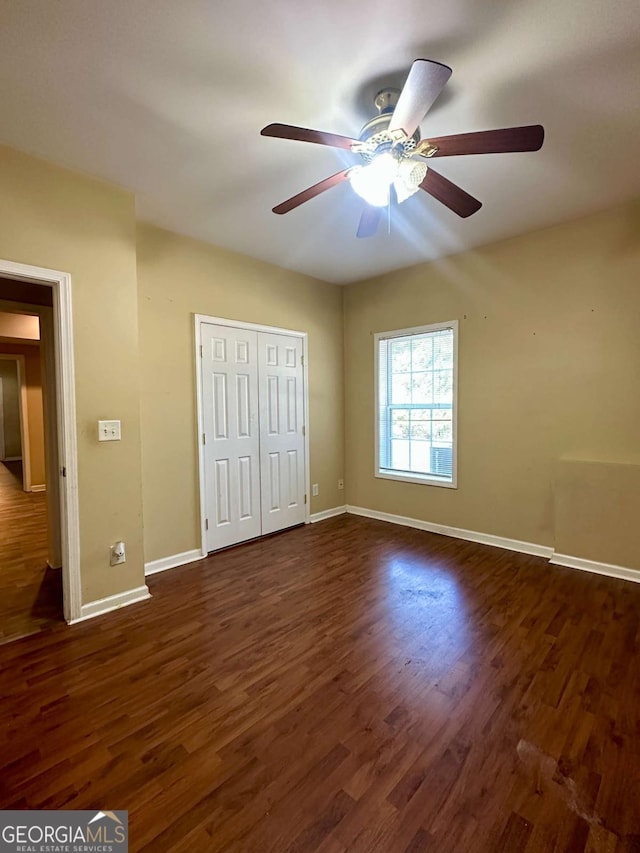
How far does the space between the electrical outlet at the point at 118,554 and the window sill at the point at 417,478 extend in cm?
275

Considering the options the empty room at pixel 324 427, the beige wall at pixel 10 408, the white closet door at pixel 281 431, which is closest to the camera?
the empty room at pixel 324 427

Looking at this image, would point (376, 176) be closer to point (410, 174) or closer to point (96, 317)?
point (410, 174)

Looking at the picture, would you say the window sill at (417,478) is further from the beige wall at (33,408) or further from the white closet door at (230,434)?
the beige wall at (33,408)

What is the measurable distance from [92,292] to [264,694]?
250cm

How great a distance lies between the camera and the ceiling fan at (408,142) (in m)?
1.44

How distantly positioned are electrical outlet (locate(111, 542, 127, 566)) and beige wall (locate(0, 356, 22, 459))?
8.43m

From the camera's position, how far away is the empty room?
141 centimetres

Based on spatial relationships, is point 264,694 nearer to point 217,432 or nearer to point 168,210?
point 217,432

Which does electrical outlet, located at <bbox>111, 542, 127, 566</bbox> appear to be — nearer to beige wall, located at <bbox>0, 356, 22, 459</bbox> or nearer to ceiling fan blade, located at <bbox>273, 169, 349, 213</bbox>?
ceiling fan blade, located at <bbox>273, 169, 349, 213</bbox>

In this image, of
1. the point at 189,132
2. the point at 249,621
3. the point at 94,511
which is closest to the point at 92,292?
the point at 189,132

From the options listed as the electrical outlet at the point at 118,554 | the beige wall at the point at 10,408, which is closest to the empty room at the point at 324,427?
the electrical outlet at the point at 118,554

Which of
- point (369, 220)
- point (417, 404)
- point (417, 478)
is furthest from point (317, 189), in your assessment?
point (417, 478)

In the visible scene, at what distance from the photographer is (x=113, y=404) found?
2.61m

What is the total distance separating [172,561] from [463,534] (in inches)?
107
